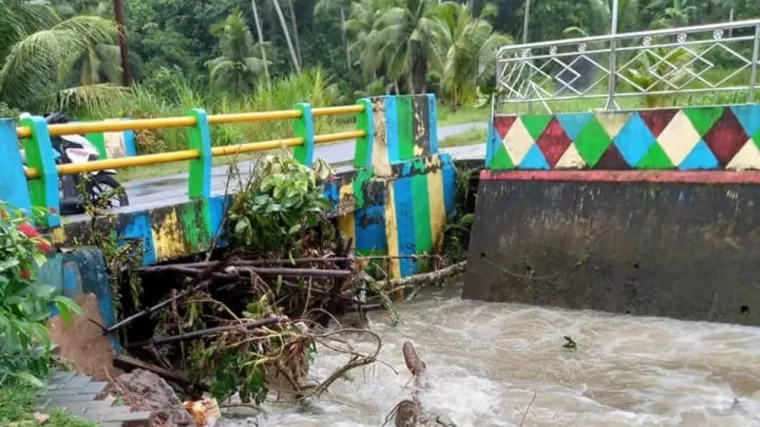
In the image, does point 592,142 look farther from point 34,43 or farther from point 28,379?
point 34,43

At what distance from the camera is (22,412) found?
3.02 m

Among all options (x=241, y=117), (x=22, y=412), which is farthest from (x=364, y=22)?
(x=22, y=412)

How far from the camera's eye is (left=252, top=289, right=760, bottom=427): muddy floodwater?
15.8ft

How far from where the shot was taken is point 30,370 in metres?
3.45

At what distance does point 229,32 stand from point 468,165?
26.0m

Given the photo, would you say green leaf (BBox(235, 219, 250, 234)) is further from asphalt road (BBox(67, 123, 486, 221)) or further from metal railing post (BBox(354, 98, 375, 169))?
metal railing post (BBox(354, 98, 375, 169))

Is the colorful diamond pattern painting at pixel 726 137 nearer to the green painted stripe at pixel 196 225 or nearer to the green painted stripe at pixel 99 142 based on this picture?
the green painted stripe at pixel 196 225

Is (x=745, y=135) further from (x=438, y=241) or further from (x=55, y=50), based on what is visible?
(x=55, y=50)

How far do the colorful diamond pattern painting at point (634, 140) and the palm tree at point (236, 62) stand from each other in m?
26.5

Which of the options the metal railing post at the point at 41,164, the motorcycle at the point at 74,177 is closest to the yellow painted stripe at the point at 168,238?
the motorcycle at the point at 74,177

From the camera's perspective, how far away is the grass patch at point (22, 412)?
Result: 2945 mm

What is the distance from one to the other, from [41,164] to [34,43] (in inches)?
307

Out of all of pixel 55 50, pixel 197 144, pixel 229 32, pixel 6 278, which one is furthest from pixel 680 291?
pixel 229 32

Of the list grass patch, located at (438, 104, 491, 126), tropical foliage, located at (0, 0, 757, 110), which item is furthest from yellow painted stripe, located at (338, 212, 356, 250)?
grass patch, located at (438, 104, 491, 126)
